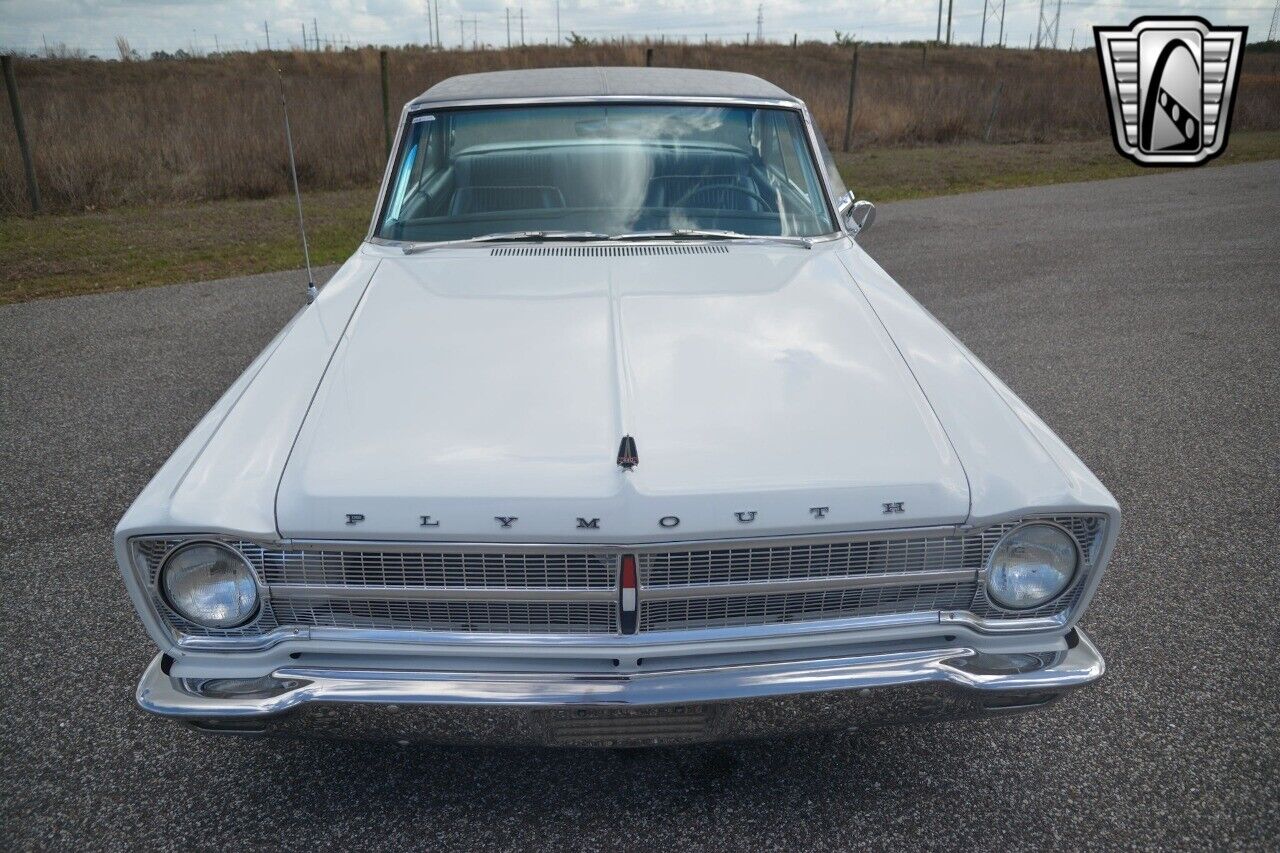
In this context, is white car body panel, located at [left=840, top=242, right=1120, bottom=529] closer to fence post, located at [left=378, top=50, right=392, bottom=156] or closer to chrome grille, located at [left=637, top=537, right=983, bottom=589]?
chrome grille, located at [left=637, top=537, right=983, bottom=589]

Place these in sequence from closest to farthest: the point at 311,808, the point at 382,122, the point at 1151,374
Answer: the point at 311,808 → the point at 1151,374 → the point at 382,122

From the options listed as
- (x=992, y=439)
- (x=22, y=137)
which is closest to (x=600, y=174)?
(x=992, y=439)

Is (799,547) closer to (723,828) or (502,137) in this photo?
(723,828)

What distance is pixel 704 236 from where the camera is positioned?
3.17 meters

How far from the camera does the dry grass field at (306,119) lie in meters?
10.5

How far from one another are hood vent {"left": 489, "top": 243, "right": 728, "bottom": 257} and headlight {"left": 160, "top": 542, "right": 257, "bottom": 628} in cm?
146

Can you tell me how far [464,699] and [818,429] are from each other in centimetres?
92

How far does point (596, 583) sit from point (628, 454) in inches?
10.4

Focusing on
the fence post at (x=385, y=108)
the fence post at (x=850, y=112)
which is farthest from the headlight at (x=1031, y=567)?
the fence post at (x=850, y=112)

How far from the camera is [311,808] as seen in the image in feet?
7.31

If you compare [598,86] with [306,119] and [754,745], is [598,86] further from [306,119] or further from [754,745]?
[306,119]

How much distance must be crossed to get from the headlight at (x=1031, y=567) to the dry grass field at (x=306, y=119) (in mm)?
4802

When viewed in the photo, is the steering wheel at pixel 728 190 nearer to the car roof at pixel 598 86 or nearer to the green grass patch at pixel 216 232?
the car roof at pixel 598 86

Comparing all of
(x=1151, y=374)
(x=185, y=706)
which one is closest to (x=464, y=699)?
(x=185, y=706)
